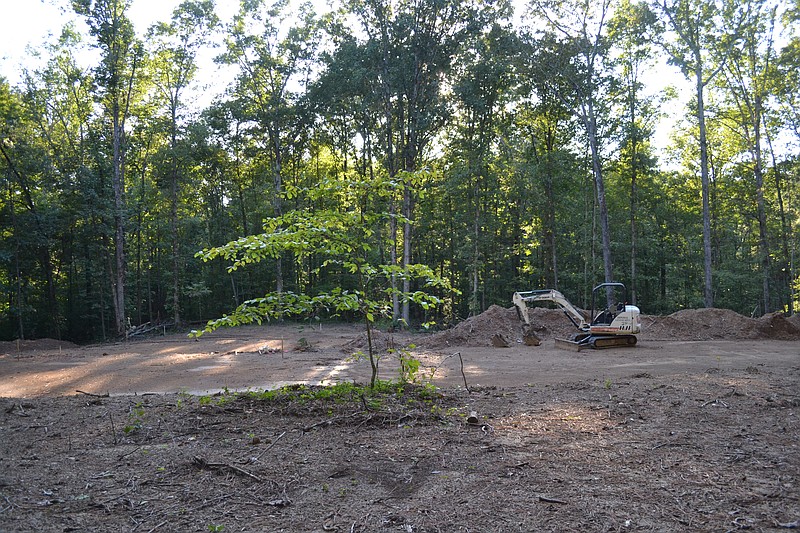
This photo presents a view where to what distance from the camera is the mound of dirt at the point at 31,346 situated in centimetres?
2209

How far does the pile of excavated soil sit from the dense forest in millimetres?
3371

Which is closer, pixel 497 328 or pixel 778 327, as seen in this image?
pixel 778 327

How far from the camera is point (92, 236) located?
30953mm

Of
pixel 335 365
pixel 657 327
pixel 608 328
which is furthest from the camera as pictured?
pixel 657 327

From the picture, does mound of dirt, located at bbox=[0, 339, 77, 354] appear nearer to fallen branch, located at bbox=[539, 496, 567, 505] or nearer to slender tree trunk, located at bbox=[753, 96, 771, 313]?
fallen branch, located at bbox=[539, 496, 567, 505]

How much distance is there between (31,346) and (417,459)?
82.3 ft

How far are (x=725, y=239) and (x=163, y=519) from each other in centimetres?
4124

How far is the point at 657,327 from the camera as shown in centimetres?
2212

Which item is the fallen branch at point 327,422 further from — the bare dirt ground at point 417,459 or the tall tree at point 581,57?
the tall tree at point 581,57

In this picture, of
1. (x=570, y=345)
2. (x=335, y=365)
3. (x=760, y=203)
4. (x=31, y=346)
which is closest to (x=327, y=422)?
(x=335, y=365)

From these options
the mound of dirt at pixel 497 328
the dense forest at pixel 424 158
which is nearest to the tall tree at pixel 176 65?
the dense forest at pixel 424 158

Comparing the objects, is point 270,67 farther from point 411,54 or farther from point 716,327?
point 716,327

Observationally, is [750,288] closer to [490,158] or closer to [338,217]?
[490,158]

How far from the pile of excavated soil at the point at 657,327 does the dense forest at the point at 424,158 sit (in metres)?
3.37
